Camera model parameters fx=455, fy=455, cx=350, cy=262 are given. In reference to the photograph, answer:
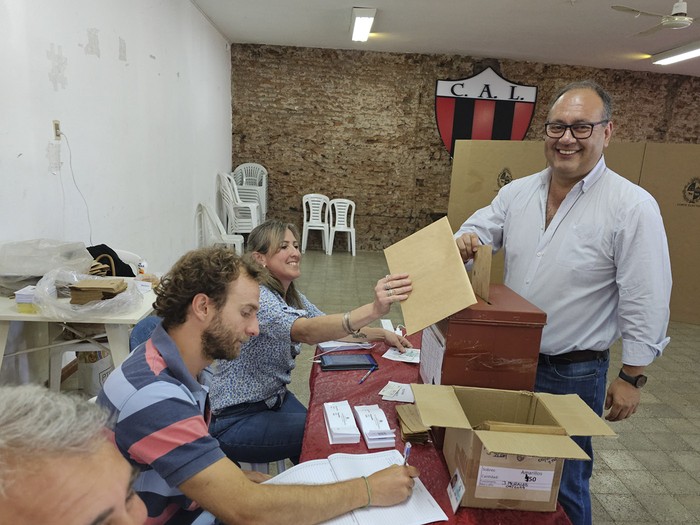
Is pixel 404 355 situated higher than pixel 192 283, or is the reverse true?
pixel 192 283

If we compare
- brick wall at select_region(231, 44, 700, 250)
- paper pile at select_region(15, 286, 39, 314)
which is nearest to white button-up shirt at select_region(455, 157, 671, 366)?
paper pile at select_region(15, 286, 39, 314)

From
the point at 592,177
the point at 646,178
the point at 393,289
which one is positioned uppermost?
the point at 592,177

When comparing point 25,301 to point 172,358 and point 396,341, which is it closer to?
point 172,358

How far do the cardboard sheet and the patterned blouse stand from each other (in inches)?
18.5

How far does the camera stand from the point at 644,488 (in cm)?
226

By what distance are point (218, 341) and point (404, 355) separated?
863 mm

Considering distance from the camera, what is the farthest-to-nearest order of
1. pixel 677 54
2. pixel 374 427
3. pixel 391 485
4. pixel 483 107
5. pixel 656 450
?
1. pixel 483 107
2. pixel 677 54
3. pixel 656 450
4. pixel 374 427
5. pixel 391 485

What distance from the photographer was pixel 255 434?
1562mm

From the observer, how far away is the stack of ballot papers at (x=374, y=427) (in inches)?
47.3

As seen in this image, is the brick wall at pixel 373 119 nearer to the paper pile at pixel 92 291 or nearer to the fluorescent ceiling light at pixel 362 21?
the fluorescent ceiling light at pixel 362 21

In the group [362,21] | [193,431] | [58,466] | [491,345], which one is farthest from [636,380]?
[362,21]

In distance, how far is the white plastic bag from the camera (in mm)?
2035

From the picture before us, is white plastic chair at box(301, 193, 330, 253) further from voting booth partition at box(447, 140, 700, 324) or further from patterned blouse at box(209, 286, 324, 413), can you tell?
patterned blouse at box(209, 286, 324, 413)

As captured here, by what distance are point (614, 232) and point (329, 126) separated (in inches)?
254
